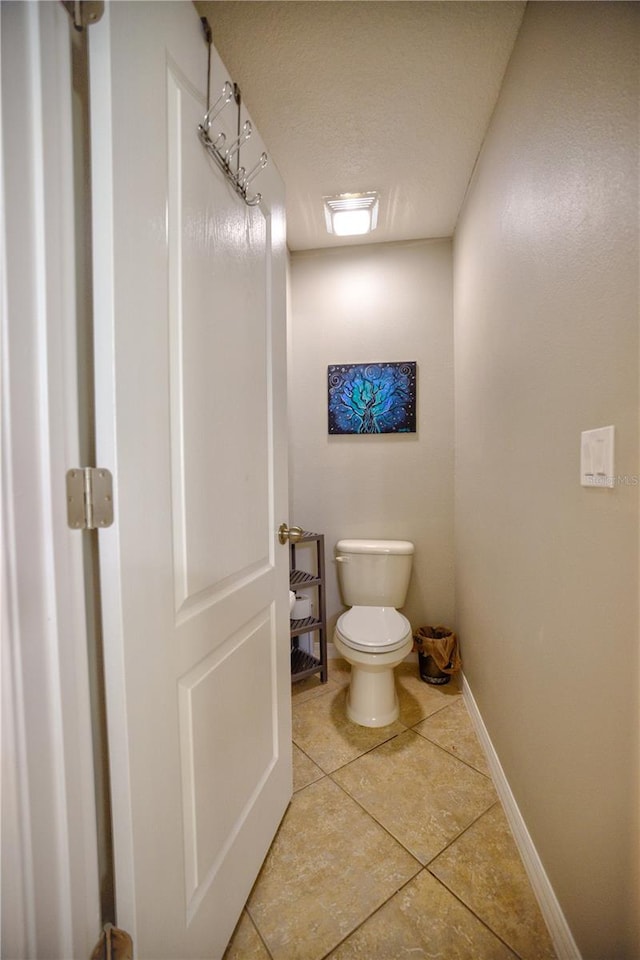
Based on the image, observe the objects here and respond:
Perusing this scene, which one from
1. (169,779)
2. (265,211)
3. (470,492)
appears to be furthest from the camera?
(470,492)

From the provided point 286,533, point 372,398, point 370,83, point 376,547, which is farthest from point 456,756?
point 370,83

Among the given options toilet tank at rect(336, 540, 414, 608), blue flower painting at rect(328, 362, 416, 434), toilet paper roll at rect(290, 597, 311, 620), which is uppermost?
blue flower painting at rect(328, 362, 416, 434)

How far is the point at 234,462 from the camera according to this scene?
86 centimetres

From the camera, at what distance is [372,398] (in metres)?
2.11

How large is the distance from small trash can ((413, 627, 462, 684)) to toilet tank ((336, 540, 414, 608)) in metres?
0.25

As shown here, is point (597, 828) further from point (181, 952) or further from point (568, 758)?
point (181, 952)

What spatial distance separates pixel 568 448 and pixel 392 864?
1259 mm

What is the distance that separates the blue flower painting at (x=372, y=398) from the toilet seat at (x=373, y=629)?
3.36ft

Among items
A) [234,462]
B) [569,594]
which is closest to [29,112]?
[234,462]

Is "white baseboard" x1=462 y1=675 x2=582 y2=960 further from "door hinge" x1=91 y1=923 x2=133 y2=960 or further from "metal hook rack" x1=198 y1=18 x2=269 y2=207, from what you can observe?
"metal hook rack" x1=198 y1=18 x2=269 y2=207

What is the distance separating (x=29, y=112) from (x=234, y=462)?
0.63m

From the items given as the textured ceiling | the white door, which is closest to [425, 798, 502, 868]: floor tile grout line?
the white door

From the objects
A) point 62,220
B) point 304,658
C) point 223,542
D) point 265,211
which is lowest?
point 304,658

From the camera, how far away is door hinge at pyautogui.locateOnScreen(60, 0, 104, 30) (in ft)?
1.70
